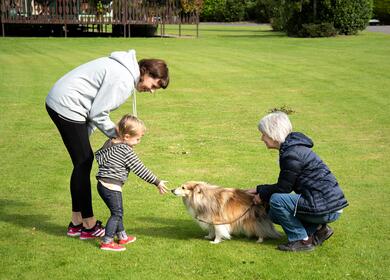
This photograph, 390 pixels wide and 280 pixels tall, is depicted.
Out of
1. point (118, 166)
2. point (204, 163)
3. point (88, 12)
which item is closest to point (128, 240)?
point (118, 166)

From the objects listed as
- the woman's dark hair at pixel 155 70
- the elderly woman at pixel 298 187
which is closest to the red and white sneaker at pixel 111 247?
the elderly woman at pixel 298 187

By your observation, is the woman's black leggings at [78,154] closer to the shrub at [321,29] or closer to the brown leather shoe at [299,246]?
the brown leather shoe at [299,246]

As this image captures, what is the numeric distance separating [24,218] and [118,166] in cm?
181

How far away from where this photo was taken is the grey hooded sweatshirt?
559 cm

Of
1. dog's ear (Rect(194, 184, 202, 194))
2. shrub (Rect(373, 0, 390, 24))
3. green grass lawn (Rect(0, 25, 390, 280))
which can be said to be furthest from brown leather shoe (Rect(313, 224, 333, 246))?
shrub (Rect(373, 0, 390, 24))

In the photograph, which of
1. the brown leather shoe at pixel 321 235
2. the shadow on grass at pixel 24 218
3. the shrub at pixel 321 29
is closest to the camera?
the brown leather shoe at pixel 321 235

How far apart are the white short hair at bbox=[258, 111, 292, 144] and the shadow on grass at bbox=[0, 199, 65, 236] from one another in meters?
2.49

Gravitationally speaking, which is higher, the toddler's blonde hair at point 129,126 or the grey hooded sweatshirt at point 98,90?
the grey hooded sweatshirt at point 98,90

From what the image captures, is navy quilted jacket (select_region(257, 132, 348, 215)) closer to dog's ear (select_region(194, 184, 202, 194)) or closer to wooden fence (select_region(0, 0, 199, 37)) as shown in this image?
dog's ear (select_region(194, 184, 202, 194))

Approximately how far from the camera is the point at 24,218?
6938mm

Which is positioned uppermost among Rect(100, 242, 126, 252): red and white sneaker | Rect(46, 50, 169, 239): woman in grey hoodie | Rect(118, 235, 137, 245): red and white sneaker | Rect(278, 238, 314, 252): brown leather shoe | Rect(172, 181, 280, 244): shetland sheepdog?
Rect(46, 50, 169, 239): woman in grey hoodie

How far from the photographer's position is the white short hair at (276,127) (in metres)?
5.69

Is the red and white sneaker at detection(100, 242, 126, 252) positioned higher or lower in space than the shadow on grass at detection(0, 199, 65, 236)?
higher

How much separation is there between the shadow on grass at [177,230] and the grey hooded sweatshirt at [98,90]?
1.31m
